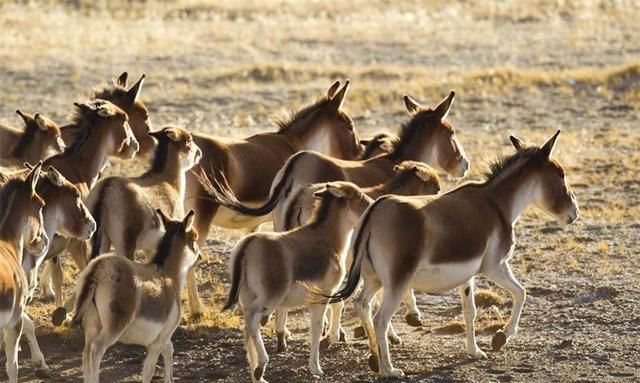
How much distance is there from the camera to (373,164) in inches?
554

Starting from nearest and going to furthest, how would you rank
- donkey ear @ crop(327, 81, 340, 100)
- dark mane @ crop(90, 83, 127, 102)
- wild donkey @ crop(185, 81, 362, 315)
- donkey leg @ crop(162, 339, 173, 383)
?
donkey leg @ crop(162, 339, 173, 383) < wild donkey @ crop(185, 81, 362, 315) < dark mane @ crop(90, 83, 127, 102) < donkey ear @ crop(327, 81, 340, 100)

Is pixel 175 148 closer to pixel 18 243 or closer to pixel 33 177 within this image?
pixel 33 177

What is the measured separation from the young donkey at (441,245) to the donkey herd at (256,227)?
0.01m

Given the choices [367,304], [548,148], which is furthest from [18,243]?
[548,148]

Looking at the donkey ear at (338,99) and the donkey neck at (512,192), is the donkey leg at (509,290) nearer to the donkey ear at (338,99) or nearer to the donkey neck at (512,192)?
the donkey neck at (512,192)

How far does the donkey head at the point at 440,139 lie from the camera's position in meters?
→ 14.7

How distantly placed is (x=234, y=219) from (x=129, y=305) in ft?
12.5

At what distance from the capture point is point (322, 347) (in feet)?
41.0

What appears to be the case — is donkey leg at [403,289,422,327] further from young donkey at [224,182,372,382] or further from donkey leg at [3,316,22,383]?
donkey leg at [3,316,22,383]

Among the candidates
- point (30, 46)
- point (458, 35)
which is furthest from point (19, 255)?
point (458, 35)

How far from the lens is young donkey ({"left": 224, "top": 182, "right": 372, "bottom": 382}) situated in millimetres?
11156

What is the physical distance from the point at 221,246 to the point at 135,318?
5879mm

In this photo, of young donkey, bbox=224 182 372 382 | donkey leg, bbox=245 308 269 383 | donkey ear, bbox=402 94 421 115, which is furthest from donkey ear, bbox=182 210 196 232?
donkey ear, bbox=402 94 421 115

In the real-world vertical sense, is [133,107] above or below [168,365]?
above
